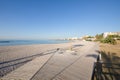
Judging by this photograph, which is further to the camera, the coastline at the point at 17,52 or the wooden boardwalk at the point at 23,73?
the coastline at the point at 17,52

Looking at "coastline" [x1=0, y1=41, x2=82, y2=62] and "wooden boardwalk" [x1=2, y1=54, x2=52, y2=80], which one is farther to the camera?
"coastline" [x1=0, y1=41, x2=82, y2=62]

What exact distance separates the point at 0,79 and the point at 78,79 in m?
4.04

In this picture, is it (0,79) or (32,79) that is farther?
(0,79)

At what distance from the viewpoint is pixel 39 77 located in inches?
220

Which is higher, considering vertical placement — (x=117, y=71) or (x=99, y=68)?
(x=99, y=68)

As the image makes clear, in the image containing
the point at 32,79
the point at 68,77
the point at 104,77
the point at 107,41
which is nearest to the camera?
the point at 32,79

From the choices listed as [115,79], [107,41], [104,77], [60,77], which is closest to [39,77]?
[60,77]

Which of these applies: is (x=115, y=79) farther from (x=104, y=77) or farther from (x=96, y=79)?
(x=96, y=79)

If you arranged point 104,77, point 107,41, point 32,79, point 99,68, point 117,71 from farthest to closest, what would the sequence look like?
point 107,41, point 117,71, point 104,77, point 99,68, point 32,79

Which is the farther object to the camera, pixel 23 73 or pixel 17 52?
pixel 17 52

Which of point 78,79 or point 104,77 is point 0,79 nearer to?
point 78,79

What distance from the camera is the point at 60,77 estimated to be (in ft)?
18.6

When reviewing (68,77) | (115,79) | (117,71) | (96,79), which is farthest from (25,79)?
(117,71)

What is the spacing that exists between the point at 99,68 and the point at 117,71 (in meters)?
2.66
